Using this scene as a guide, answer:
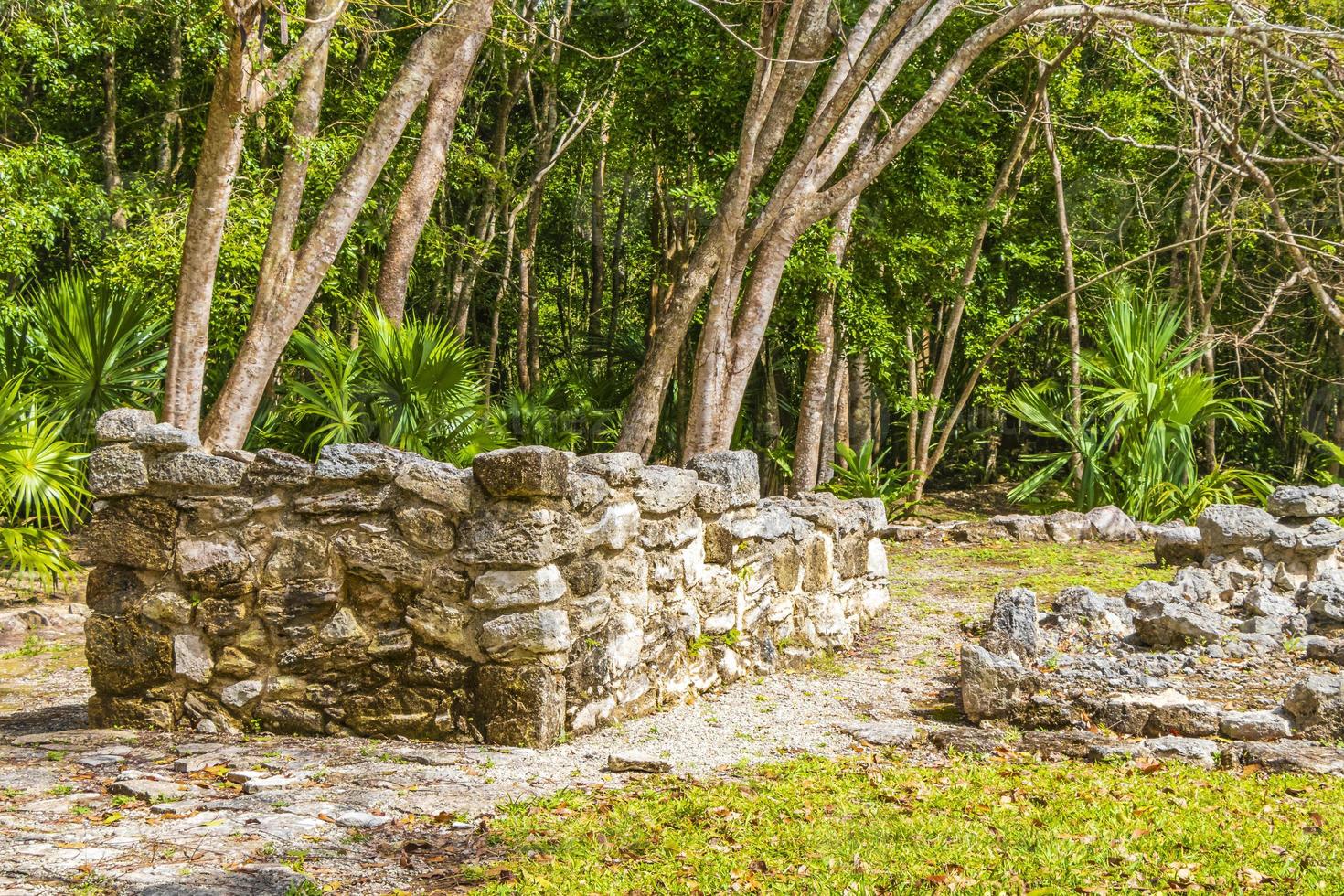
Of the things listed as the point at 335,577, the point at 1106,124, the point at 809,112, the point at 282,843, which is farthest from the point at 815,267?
the point at 282,843

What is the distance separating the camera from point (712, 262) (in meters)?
9.72

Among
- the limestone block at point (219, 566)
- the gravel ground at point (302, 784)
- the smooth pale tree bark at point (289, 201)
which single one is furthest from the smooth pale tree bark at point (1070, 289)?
the limestone block at point (219, 566)

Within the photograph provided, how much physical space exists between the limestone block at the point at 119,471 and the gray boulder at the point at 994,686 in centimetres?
342

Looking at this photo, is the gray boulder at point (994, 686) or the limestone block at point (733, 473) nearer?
the gray boulder at point (994, 686)

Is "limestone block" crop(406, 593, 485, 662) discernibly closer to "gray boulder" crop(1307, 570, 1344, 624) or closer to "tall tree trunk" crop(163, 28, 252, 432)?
"tall tree trunk" crop(163, 28, 252, 432)

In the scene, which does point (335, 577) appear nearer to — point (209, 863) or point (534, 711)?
point (534, 711)

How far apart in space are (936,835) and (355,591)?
236 cm

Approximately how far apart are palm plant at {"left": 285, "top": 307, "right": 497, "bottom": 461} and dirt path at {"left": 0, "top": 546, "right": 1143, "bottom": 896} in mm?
2681

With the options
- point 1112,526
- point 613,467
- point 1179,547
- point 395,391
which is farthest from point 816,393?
point 613,467

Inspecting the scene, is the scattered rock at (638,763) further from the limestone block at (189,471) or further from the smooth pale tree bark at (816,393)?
the smooth pale tree bark at (816,393)

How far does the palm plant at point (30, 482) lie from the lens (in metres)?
7.78

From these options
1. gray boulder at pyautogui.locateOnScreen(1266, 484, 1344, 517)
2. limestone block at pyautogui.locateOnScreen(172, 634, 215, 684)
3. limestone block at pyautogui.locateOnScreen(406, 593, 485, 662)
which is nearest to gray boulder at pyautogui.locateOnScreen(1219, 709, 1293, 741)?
limestone block at pyautogui.locateOnScreen(406, 593, 485, 662)

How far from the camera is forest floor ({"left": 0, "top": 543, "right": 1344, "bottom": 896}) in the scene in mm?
3402

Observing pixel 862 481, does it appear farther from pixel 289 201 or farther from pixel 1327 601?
pixel 289 201
